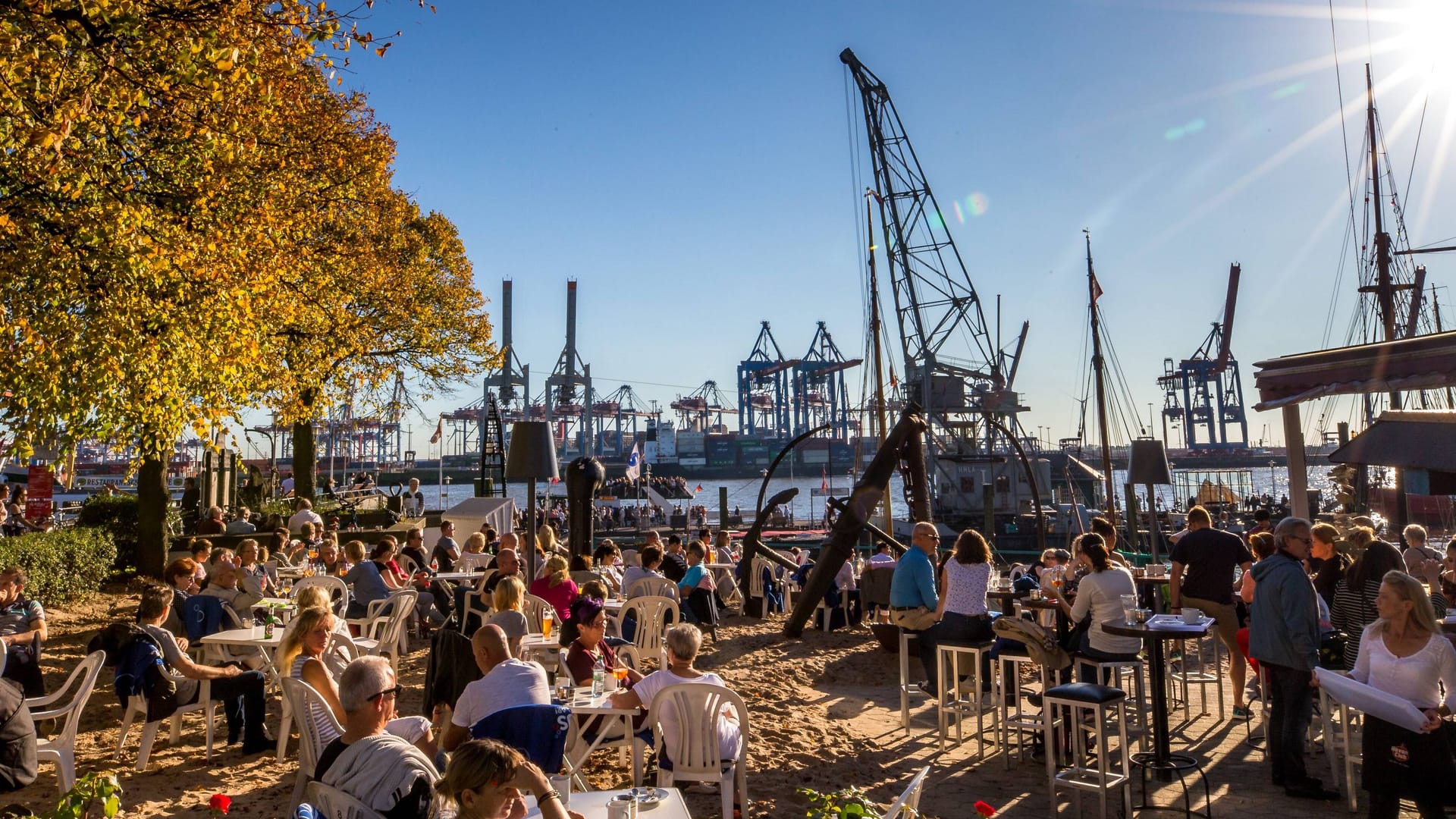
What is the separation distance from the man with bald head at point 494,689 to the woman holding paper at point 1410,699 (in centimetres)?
301

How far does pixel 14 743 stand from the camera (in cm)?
320

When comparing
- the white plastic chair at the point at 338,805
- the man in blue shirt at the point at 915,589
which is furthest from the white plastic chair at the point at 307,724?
the man in blue shirt at the point at 915,589

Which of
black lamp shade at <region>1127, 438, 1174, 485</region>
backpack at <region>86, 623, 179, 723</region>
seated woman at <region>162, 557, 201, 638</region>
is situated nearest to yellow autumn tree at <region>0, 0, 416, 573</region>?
seated woman at <region>162, 557, 201, 638</region>

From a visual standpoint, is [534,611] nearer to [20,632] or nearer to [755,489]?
[20,632]

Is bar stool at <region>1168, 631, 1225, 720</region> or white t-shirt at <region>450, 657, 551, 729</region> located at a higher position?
white t-shirt at <region>450, 657, 551, 729</region>

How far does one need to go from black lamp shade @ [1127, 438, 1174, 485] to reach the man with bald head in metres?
7.53

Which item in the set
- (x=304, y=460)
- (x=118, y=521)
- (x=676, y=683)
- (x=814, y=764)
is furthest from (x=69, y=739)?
(x=304, y=460)

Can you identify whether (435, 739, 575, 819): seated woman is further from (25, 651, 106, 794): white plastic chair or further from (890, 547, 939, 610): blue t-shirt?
(890, 547, 939, 610): blue t-shirt

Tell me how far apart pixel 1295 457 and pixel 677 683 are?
6.34 meters

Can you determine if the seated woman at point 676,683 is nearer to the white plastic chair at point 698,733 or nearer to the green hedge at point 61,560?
the white plastic chair at point 698,733

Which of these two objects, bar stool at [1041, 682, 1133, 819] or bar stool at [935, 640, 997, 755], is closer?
bar stool at [1041, 682, 1133, 819]

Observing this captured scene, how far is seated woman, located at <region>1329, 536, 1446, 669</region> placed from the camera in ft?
15.7

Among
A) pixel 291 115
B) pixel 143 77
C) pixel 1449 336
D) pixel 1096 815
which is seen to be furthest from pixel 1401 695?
pixel 291 115

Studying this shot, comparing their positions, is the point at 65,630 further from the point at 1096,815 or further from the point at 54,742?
the point at 1096,815
